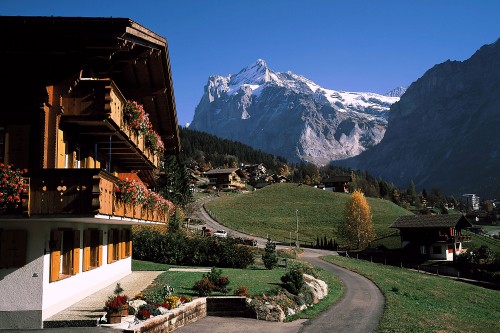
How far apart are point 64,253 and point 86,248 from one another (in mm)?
3034

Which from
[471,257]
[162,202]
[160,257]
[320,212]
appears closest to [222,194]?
[320,212]

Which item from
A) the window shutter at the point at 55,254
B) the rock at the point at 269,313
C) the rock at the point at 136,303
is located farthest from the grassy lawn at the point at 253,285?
the window shutter at the point at 55,254

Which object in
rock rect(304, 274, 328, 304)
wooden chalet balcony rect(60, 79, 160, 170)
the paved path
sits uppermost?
wooden chalet balcony rect(60, 79, 160, 170)

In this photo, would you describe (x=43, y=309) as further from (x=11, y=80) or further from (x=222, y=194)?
(x=222, y=194)

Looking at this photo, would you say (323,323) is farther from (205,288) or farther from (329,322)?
(205,288)

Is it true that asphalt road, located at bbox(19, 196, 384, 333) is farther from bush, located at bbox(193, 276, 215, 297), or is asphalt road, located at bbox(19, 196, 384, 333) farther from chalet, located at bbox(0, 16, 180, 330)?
chalet, located at bbox(0, 16, 180, 330)

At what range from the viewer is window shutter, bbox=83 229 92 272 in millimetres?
22358

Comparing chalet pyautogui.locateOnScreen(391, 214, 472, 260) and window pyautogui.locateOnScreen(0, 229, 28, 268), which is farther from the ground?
window pyautogui.locateOnScreen(0, 229, 28, 268)

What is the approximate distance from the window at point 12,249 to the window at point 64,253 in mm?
972

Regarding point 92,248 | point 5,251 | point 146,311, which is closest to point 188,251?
point 92,248

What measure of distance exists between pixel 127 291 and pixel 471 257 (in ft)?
192

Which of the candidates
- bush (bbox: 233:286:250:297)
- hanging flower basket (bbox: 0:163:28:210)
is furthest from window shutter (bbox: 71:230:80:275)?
bush (bbox: 233:286:250:297)

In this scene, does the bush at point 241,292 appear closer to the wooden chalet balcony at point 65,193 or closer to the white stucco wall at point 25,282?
the white stucco wall at point 25,282

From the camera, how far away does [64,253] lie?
19.7 meters
